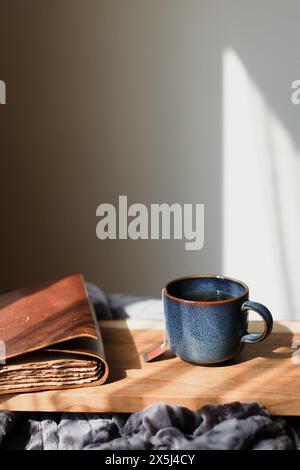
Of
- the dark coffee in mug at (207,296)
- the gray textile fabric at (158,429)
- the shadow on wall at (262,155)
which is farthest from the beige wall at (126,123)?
the gray textile fabric at (158,429)

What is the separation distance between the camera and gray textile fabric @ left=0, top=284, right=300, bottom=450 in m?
0.50

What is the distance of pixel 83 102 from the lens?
5.60ft

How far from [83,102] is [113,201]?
32 cm

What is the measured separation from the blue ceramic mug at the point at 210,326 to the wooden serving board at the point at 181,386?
0.07ft

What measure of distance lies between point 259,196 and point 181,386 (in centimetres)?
122

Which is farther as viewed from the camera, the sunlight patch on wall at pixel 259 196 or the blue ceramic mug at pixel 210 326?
the sunlight patch on wall at pixel 259 196

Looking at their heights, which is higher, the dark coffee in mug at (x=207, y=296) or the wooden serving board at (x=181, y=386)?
the dark coffee in mug at (x=207, y=296)

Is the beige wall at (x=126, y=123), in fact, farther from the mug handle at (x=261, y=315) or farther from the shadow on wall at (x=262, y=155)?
the mug handle at (x=261, y=315)

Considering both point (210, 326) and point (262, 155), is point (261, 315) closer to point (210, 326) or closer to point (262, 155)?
point (210, 326)

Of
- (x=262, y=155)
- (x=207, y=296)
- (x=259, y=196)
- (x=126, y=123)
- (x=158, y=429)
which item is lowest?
(x=158, y=429)

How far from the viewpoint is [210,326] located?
624 millimetres

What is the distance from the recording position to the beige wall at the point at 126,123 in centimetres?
165

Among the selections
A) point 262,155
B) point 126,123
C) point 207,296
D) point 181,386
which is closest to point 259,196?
point 262,155

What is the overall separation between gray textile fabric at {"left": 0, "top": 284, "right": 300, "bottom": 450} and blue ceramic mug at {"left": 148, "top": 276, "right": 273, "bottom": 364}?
9cm
